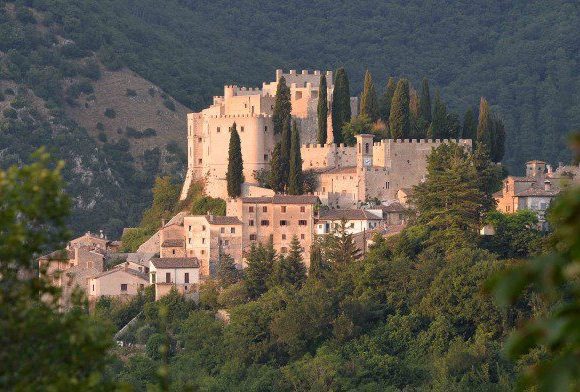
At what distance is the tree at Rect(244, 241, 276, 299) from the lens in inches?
2136

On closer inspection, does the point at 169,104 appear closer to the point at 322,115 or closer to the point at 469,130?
the point at 469,130

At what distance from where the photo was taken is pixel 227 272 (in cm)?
5550

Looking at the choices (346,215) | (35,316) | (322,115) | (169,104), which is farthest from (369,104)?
(35,316)

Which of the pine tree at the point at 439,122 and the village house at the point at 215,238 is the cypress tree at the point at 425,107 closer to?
the pine tree at the point at 439,122

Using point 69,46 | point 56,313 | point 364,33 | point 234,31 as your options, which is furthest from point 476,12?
point 56,313

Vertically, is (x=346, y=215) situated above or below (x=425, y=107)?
below

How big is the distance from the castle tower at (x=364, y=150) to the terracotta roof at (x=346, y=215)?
1.96 m

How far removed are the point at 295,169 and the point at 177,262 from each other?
17.1ft

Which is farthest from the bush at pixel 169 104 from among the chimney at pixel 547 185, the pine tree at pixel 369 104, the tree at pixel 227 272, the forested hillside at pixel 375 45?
the chimney at pixel 547 185

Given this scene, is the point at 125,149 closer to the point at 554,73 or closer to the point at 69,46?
the point at 69,46

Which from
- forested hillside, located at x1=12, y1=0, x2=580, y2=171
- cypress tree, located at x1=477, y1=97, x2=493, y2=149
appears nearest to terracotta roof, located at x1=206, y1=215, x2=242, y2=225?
cypress tree, located at x1=477, y1=97, x2=493, y2=149

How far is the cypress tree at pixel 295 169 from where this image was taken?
186 feet

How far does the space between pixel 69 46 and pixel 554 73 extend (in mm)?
32920

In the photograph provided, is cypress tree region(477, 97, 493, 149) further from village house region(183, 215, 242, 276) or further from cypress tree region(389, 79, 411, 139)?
village house region(183, 215, 242, 276)
